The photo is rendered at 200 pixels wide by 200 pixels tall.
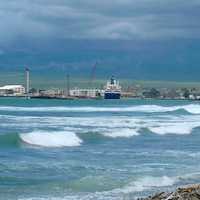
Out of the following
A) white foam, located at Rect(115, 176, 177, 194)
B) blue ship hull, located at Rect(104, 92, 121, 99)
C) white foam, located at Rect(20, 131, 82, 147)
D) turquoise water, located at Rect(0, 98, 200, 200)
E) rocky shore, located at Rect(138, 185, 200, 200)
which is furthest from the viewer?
blue ship hull, located at Rect(104, 92, 121, 99)

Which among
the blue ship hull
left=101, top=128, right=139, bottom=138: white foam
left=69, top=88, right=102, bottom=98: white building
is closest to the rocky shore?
left=101, top=128, right=139, bottom=138: white foam

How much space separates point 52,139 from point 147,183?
16.4 meters

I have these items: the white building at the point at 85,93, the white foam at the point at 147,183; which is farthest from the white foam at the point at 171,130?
the white building at the point at 85,93

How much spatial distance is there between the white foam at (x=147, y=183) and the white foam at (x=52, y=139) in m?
13.8

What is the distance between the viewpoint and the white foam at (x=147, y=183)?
1864cm

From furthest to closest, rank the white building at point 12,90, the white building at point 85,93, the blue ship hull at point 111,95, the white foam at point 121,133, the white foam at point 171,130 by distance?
the white building at point 85,93 < the blue ship hull at point 111,95 < the white building at point 12,90 < the white foam at point 171,130 < the white foam at point 121,133

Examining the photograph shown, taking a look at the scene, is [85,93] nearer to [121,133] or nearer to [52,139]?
[121,133]

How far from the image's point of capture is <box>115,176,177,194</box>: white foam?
1864cm

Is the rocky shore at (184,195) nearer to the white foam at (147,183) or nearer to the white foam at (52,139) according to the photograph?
the white foam at (147,183)

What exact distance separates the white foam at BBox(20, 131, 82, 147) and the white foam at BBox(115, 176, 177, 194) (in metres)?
13.8

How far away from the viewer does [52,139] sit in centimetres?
3569

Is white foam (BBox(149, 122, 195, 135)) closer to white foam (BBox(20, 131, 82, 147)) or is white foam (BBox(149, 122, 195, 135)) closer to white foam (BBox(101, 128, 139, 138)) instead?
white foam (BBox(101, 128, 139, 138))

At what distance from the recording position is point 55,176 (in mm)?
21281

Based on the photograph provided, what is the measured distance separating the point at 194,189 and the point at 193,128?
3474 cm
